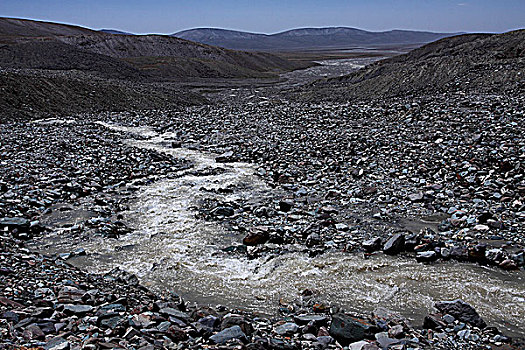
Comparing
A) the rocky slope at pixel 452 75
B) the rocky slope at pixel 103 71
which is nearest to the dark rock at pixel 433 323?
the rocky slope at pixel 452 75

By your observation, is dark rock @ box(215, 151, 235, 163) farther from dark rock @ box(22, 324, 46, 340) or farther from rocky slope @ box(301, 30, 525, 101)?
rocky slope @ box(301, 30, 525, 101)

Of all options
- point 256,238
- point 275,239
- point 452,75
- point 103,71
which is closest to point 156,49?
point 103,71

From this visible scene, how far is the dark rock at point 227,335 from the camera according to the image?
12.1 feet

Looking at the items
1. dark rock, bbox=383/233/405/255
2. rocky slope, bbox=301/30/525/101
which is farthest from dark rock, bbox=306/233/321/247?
rocky slope, bbox=301/30/525/101

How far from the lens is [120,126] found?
17.6m

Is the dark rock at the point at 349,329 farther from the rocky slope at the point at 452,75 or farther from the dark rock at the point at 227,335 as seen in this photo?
the rocky slope at the point at 452,75

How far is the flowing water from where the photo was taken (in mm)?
4988

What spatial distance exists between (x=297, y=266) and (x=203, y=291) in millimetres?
1421

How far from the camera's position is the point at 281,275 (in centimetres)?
574

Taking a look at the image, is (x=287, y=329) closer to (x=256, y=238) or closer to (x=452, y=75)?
(x=256, y=238)

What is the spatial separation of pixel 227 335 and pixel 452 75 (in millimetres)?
20121

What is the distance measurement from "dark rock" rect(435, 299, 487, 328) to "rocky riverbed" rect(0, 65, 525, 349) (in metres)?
0.02

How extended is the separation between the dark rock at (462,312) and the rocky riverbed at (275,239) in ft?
0.05

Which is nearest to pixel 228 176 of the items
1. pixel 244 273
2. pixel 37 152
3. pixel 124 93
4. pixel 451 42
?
pixel 244 273
